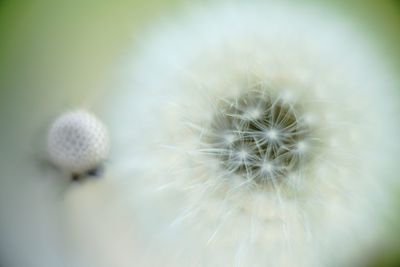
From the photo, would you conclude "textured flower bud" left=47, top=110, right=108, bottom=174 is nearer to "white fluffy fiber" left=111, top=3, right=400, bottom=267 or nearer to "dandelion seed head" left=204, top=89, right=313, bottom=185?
"white fluffy fiber" left=111, top=3, right=400, bottom=267

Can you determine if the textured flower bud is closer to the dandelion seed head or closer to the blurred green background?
the blurred green background

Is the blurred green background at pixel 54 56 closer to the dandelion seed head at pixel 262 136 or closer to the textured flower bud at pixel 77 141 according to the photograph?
Result: the textured flower bud at pixel 77 141

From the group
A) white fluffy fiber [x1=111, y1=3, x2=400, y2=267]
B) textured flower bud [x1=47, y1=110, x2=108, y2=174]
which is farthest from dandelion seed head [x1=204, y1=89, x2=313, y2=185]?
textured flower bud [x1=47, y1=110, x2=108, y2=174]

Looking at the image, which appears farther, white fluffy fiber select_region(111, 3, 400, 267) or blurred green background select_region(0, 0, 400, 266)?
blurred green background select_region(0, 0, 400, 266)

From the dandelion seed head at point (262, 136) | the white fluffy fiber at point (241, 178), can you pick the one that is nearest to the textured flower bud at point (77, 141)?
the white fluffy fiber at point (241, 178)

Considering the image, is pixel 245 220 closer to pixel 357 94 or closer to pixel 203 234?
pixel 203 234

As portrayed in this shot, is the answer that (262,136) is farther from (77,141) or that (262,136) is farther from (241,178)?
(77,141)

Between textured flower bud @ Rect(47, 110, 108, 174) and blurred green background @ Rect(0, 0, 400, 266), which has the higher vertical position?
blurred green background @ Rect(0, 0, 400, 266)
